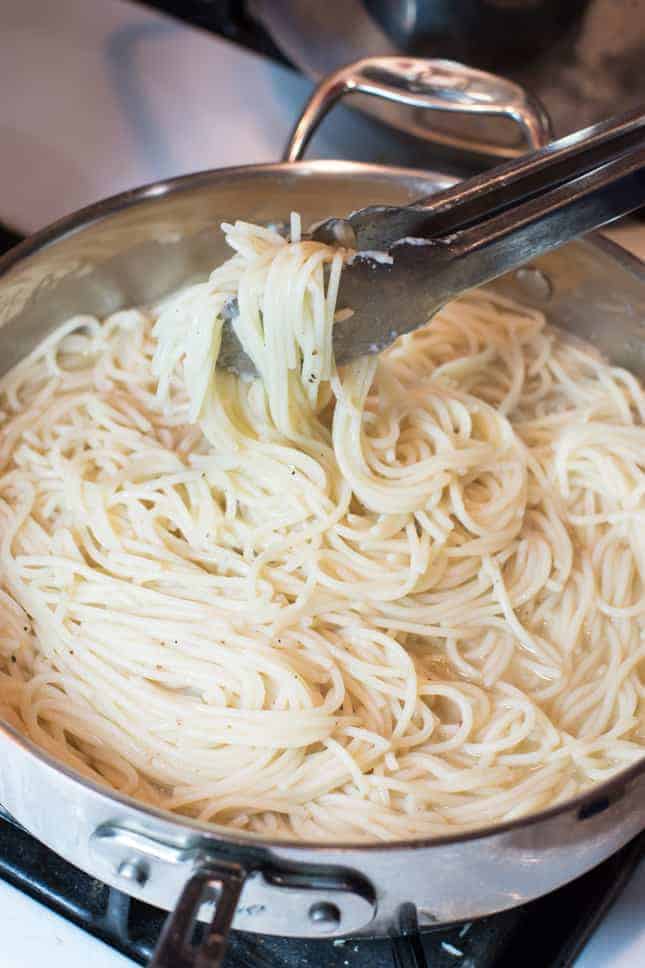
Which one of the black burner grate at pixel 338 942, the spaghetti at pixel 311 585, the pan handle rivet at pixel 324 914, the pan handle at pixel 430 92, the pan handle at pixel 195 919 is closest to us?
the pan handle at pixel 195 919

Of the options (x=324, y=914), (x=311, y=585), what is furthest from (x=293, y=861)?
(x=311, y=585)

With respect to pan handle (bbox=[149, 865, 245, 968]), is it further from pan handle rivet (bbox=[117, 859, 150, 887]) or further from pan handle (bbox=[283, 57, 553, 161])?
pan handle (bbox=[283, 57, 553, 161])

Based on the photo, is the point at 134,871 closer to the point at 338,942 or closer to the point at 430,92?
the point at 338,942

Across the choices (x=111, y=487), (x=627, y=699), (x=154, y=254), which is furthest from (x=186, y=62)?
(x=627, y=699)

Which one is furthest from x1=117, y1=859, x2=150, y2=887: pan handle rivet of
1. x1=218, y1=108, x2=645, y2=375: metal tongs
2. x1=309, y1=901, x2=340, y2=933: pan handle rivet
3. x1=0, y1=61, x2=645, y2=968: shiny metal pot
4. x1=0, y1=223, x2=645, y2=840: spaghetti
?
x1=218, y1=108, x2=645, y2=375: metal tongs

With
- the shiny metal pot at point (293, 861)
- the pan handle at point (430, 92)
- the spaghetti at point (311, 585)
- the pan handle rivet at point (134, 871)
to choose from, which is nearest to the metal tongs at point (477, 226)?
the spaghetti at point (311, 585)

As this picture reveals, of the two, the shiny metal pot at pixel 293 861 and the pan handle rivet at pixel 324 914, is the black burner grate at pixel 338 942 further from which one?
the pan handle rivet at pixel 324 914
